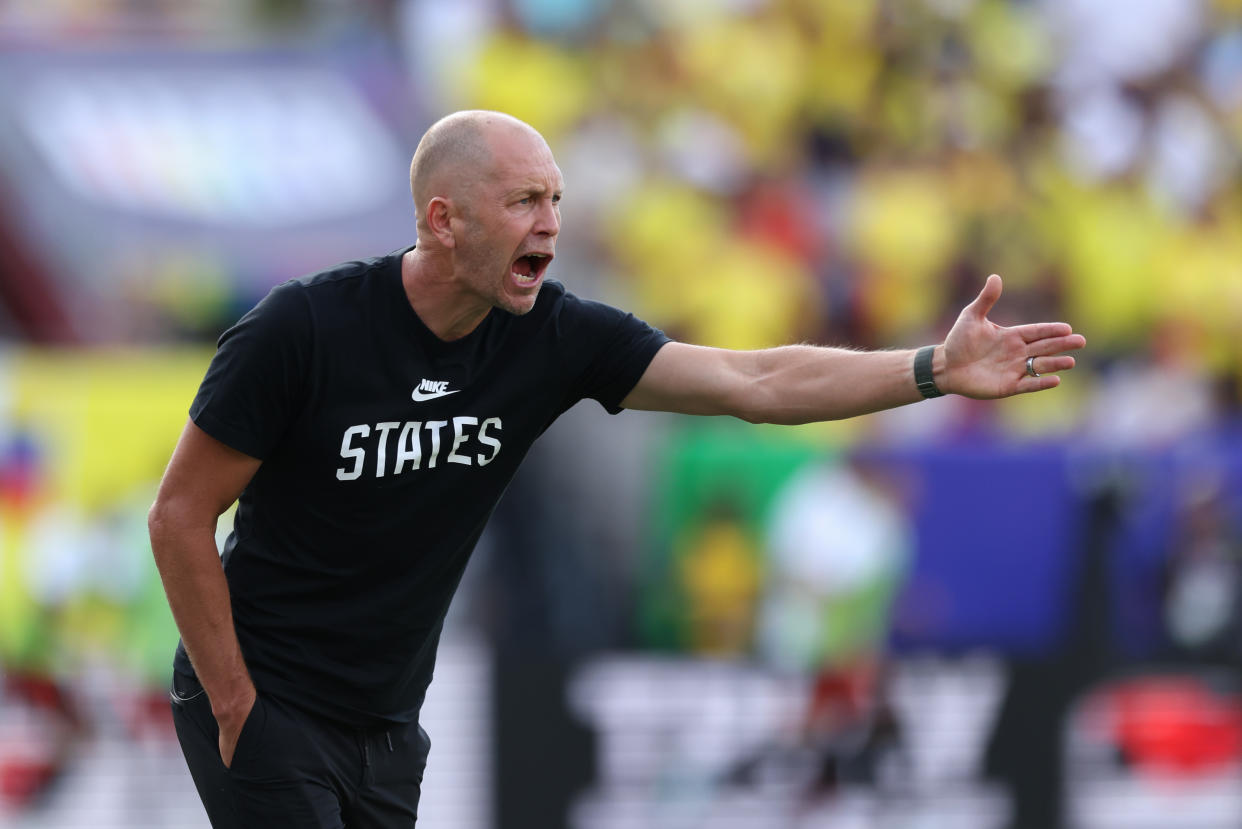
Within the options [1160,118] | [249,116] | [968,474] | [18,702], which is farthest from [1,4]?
[1160,118]

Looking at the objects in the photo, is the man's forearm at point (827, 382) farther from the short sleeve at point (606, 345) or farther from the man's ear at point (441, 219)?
the man's ear at point (441, 219)

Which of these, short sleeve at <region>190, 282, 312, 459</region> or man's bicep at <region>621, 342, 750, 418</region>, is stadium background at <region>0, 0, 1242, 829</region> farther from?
short sleeve at <region>190, 282, 312, 459</region>

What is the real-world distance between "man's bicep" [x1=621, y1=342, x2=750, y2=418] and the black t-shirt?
35 mm

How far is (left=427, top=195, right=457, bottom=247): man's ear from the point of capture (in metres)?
3.77

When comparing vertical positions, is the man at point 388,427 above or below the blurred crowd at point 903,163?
below

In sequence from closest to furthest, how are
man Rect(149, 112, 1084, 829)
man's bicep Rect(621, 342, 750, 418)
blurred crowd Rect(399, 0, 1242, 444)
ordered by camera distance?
1. man Rect(149, 112, 1084, 829)
2. man's bicep Rect(621, 342, 750, 418)
3. blurred crowd Rect(399, 0, 1242, 444)

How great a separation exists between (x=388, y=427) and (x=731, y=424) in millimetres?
5361

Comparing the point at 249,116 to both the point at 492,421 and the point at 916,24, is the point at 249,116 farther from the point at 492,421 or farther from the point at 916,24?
the point at 492,421

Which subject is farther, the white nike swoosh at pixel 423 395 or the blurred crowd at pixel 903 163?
the blurred crowd at pixel 903 163

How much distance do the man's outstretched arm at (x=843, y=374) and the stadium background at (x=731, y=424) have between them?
4.17m

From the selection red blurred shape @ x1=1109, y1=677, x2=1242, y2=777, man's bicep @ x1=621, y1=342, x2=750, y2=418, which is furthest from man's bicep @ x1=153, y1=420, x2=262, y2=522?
red blurred shape @ x1=1109, y1=677, x2=1242, y2=777

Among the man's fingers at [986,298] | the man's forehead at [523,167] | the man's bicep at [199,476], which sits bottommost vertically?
the man's bicep at [199,476]

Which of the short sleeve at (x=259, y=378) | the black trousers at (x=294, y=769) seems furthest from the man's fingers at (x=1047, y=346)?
the black trousers at (x=294, y=769)

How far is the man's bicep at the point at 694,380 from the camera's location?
405 centimetres
